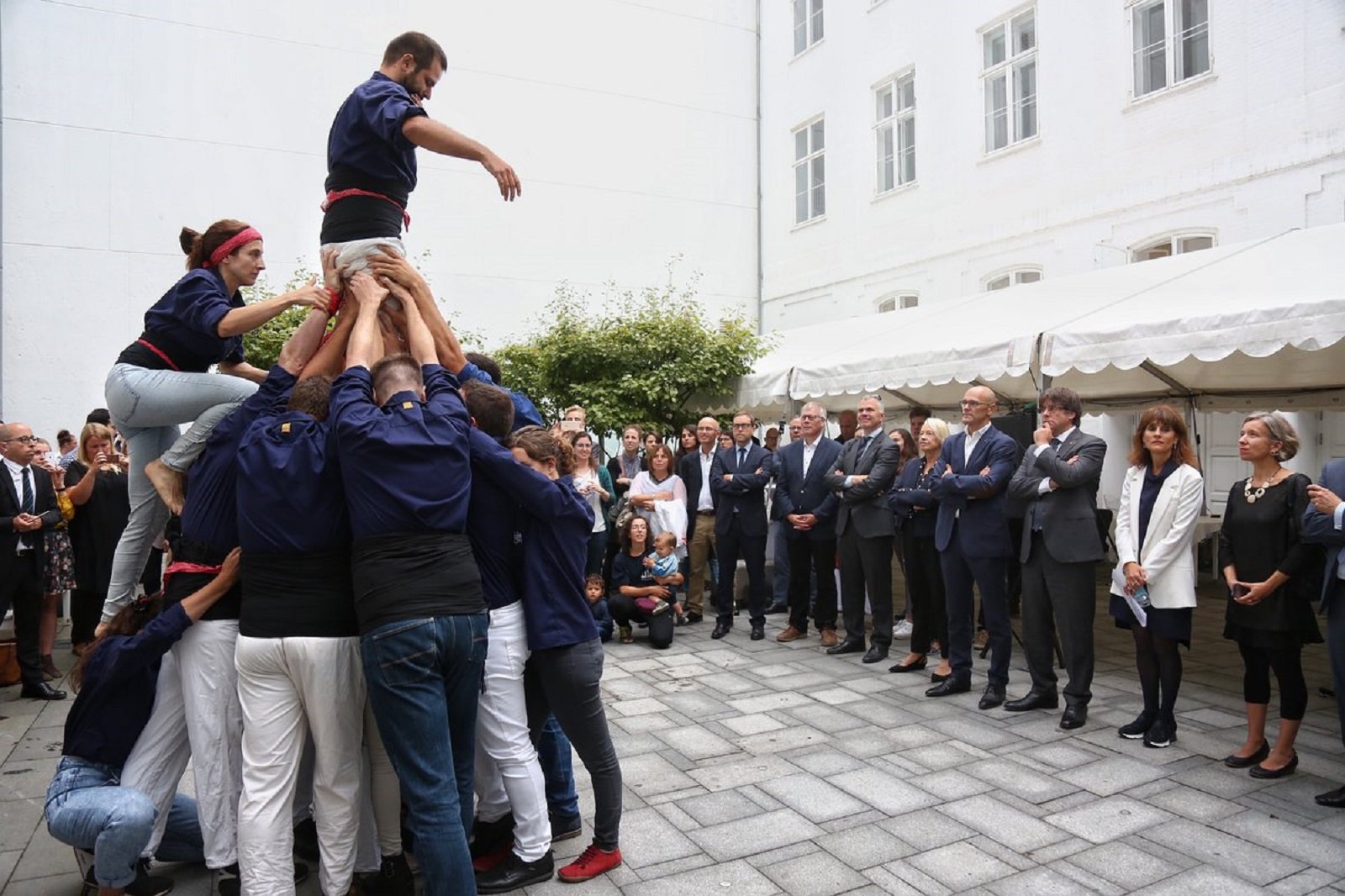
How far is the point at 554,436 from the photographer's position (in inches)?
140

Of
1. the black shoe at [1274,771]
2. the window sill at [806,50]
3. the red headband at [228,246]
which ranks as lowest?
the black shoe at [1274,771]

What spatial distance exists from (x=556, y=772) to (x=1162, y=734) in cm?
335

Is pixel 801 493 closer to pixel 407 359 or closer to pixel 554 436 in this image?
pixel 554 436

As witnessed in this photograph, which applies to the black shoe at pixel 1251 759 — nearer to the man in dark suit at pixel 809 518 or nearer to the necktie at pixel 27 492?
the man in dark suit at pixel 809 518

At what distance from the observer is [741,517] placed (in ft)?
26.4

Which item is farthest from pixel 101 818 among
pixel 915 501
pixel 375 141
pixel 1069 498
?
pixel 915 501

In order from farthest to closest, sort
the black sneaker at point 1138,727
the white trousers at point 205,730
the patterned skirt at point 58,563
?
the patterned skirt at point 58,563
the black sneaker at point 1138,727
the white trousers at point 205,730

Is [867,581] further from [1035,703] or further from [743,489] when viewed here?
[1035,703]

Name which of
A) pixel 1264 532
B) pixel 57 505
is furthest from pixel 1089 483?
pixel 57 505

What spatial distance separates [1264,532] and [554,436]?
3.62 m

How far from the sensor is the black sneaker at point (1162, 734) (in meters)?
4.92

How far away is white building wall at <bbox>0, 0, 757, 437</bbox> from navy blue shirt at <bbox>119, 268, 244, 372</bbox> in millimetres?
12070

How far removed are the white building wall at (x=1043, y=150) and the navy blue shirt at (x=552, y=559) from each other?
9592 millimetres

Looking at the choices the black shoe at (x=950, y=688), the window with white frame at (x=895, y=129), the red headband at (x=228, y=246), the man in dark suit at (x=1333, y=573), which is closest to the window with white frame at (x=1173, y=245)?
the window with white frame at (x=895, y=129)
